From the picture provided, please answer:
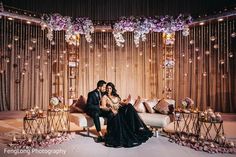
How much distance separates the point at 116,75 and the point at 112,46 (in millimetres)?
1154

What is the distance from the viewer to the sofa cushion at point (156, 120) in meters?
4.87

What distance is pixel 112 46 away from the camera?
9695mm

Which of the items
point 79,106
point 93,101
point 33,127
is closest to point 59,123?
point 33,127

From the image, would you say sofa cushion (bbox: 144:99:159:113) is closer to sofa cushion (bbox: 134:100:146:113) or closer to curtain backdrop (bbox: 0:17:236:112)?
sofa cushion (bbox: 134:100:146:113)

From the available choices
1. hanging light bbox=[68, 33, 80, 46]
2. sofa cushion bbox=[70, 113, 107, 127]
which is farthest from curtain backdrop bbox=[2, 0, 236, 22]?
sofa cushion bbox=[70, 113, 107, 127]

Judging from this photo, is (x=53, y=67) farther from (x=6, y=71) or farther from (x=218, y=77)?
(x=218, y=77)

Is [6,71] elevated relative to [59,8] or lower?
lower

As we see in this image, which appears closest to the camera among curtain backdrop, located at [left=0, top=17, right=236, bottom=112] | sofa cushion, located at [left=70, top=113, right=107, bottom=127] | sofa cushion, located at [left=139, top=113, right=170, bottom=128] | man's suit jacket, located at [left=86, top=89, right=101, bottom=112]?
sofa cushion, located at [left=139, top=113, right=170, bottom=128]

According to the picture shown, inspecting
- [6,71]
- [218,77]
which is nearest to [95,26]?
[6,71]

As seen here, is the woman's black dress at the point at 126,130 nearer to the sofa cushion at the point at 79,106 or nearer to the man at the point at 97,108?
the man at the point at 97,108

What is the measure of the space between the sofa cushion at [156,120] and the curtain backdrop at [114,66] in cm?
430

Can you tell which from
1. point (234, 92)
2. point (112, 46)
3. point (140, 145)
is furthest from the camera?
Result: point (112, 46)

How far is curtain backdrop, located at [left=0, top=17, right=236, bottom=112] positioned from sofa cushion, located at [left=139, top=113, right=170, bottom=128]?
4.30 metres

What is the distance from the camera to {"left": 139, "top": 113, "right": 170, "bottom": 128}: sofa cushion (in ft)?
16.0
